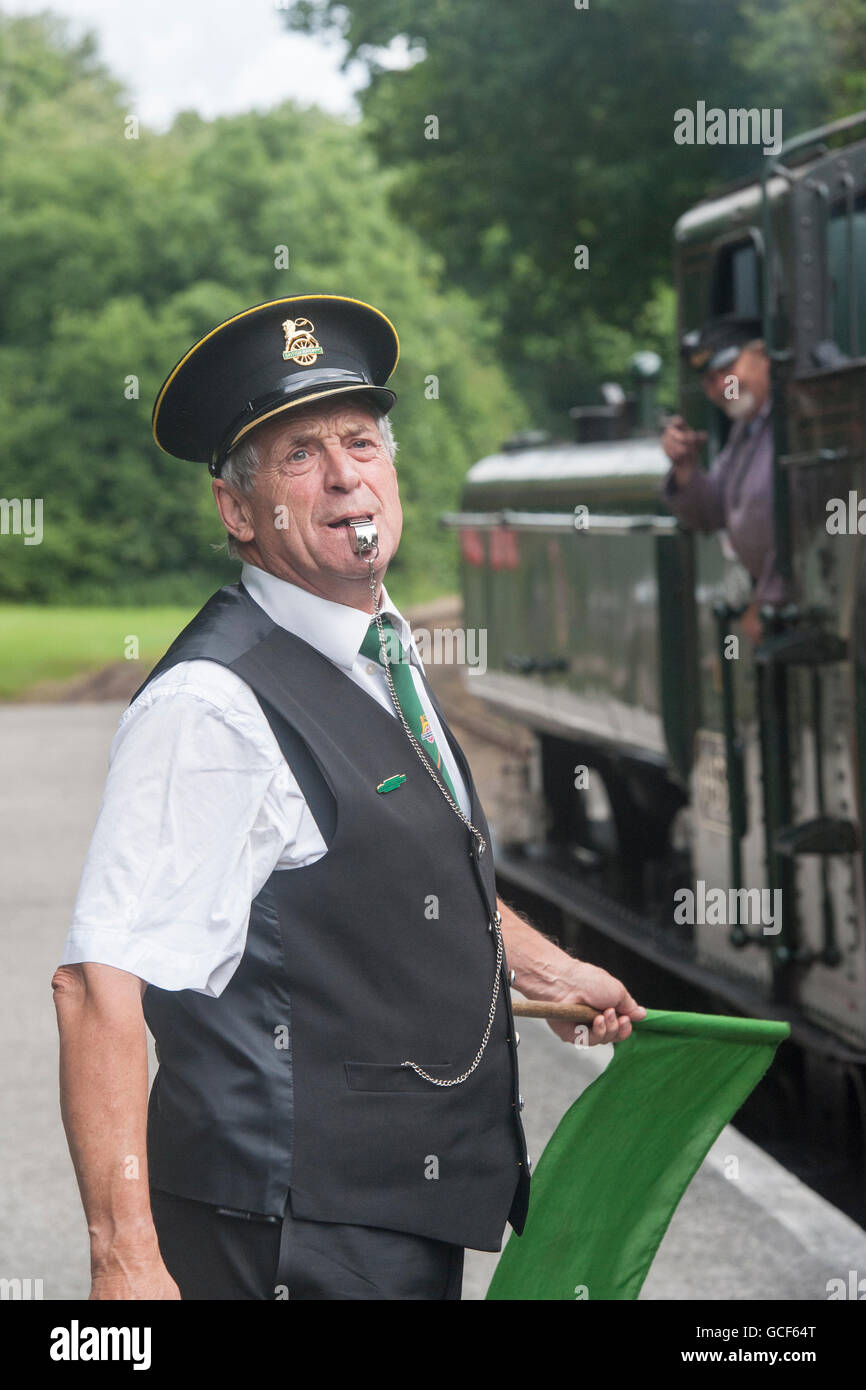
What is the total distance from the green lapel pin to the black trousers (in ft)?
1.71

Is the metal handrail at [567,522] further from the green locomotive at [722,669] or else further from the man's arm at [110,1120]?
the man's arm at [110,1120]

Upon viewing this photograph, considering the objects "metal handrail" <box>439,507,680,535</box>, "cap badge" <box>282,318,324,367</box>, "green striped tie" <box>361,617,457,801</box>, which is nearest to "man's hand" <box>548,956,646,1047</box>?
"green striped tie" <box>361,617,457,801</box>

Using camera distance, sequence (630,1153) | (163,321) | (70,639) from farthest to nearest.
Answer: (163,321) → (70,639) → (630,1153)

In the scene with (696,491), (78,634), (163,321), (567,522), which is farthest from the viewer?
(163,321)

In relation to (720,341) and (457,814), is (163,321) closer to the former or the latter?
(720,341)

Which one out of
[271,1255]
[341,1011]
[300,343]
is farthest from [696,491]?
[271,1255]

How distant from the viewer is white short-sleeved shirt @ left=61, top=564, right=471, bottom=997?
2266 millimetres

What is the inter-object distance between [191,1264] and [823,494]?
11.6 ft

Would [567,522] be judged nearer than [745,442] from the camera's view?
No

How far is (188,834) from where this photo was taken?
7.55ft

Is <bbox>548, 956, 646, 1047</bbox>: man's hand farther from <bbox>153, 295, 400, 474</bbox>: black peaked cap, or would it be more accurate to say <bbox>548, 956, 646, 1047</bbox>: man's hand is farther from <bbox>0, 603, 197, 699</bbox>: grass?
<bbox>0, 603, 197, 699</bbox>: grass

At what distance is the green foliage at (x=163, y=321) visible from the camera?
134 feet

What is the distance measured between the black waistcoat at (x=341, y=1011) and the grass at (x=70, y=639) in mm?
19301

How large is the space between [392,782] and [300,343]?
0.61 meters
